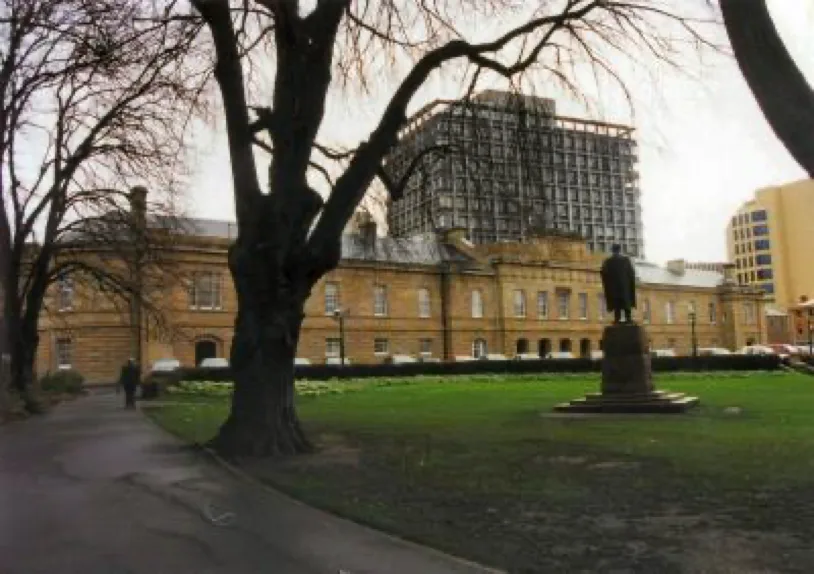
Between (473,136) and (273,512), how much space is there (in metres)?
9.08

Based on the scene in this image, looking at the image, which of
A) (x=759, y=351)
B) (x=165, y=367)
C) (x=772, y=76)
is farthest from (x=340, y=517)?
(x=759, y=351)

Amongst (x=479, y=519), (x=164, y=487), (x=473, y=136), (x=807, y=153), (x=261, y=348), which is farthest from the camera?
(x=473, y=136)

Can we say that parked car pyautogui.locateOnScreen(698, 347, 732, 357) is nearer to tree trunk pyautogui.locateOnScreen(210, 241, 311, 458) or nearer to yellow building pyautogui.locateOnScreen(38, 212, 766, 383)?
yellow building pyautogui.locateOnScreen(38, 212, 766, 383)

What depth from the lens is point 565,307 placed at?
277 ft

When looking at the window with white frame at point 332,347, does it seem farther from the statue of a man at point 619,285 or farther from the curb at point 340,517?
the curb at point 340,517

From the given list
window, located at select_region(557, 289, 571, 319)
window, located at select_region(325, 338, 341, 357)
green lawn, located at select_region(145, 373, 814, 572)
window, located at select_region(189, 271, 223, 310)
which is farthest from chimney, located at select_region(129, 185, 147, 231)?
window, located at select_region(557, 289, 571, 319)

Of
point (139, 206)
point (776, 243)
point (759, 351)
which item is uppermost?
point (776, 243)

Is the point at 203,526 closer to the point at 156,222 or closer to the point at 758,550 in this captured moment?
the point at 758,550

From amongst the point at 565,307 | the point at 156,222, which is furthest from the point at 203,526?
the point at 565,307

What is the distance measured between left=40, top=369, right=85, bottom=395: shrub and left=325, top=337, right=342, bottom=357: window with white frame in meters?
24.5

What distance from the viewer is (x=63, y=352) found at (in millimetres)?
60469

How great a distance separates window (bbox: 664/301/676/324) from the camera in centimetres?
9222

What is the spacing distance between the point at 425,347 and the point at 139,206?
45.7 meters

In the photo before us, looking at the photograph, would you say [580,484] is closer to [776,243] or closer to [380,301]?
[380,301]
